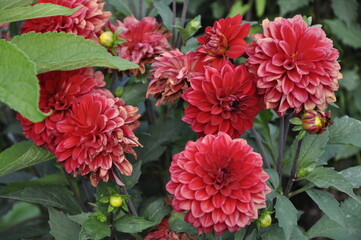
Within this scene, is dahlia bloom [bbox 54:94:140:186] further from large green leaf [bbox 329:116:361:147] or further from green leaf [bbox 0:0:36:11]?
large green leaf [bbox 329:116:361:147]

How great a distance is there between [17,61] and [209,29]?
0.39 metres

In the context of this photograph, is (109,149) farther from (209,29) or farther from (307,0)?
(307,0)

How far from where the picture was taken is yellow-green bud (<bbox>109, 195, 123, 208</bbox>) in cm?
97

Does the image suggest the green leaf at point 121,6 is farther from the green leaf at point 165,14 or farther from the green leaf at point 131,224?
the green leaf at point 131,224

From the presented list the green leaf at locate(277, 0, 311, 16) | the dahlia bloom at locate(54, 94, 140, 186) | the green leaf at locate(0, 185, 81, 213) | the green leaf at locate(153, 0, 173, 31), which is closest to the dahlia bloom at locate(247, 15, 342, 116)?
the dahlia bloom at locate(54, 94, 140, 186)

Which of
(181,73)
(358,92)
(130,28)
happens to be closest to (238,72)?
(181,73)

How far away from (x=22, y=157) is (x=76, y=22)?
0.90ft

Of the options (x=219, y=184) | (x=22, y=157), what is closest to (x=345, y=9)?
(x=219, y=184)

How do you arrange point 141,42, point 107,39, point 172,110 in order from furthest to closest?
1. point 172,110
2. point 141,42
3. point 107,39

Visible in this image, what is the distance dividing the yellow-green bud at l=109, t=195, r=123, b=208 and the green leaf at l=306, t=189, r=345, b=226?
35 cm

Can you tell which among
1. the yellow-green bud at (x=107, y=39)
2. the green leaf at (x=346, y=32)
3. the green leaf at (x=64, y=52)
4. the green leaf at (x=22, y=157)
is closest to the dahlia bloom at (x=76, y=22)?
the yellow-green bud at (x=107, y=39)

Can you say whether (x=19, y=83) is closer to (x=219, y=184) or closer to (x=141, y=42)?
(x=219, y=184)

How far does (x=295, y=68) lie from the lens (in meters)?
0.89

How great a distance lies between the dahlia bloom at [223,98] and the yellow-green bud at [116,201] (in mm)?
203
